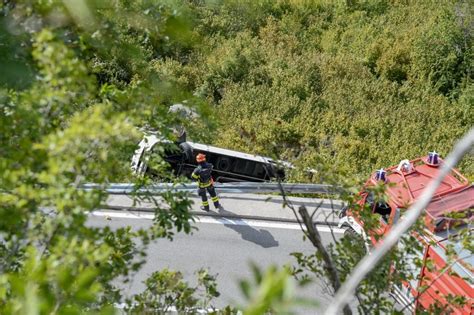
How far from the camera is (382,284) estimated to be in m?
3.63

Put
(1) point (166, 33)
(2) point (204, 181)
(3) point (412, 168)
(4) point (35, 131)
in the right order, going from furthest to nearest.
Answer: (2) point (204, 181) < (3) point (412, 168) < (1) point (166, 33) < (4) point (35, 131)

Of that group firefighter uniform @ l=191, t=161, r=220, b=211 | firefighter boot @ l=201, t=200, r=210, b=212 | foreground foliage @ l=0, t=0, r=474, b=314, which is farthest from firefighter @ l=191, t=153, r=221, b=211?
foreground foliage @ l=0, t=0, r=474, b=314

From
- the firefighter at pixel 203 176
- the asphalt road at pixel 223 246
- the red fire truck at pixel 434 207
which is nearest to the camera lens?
the red fire truck at pixel 434 207

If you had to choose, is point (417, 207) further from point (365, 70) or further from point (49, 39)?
point (365, 70)

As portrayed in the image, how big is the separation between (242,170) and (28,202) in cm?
851

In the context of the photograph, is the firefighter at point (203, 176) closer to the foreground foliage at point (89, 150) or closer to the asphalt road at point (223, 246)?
the asphalt road at point (223, 246)

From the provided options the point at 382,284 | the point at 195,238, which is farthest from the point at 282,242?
the point at 382,284

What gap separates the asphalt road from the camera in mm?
8383

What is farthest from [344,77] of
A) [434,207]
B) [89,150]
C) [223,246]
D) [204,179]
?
[89,150]

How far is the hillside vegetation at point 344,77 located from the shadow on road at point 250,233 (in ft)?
6.89

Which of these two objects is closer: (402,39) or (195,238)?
(195,238)

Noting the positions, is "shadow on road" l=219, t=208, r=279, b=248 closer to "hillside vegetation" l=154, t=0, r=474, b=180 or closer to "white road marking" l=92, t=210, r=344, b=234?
"white road marking" l=92, t=210, r=344, b=234

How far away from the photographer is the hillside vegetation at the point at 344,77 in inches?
500

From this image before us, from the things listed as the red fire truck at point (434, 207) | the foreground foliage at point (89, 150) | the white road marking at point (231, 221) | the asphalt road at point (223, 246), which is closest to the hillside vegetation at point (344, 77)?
the white road marking at point (231, 221)
